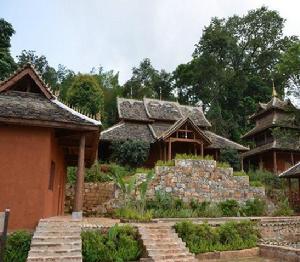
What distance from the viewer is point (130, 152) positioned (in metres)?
26.3

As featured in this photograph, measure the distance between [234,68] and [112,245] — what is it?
1852 inches

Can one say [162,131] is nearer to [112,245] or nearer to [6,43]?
[6,43]

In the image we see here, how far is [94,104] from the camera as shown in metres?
34.5

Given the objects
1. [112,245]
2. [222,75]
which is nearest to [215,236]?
[112,245]

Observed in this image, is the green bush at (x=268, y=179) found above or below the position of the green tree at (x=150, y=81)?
below

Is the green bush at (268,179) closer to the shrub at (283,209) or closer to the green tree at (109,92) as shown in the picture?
the shrub at (283,209)

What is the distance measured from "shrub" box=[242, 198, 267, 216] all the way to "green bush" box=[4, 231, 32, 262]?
14.9 metres

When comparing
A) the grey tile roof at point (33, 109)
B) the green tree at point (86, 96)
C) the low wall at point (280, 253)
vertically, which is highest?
the green tree at point (86, 96)

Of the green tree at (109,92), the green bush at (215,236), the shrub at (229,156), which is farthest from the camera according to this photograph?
the green tree at (109,92)

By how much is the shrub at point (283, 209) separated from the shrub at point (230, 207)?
259cm

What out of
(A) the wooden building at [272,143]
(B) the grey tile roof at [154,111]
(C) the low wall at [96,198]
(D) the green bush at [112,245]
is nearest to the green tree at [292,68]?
(A) the wooden building at [272,143]

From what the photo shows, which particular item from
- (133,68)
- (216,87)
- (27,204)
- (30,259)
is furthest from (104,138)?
(133,68)

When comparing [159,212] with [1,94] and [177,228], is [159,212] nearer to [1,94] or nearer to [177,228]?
[177,228]

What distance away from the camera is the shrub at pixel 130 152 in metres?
26.4
